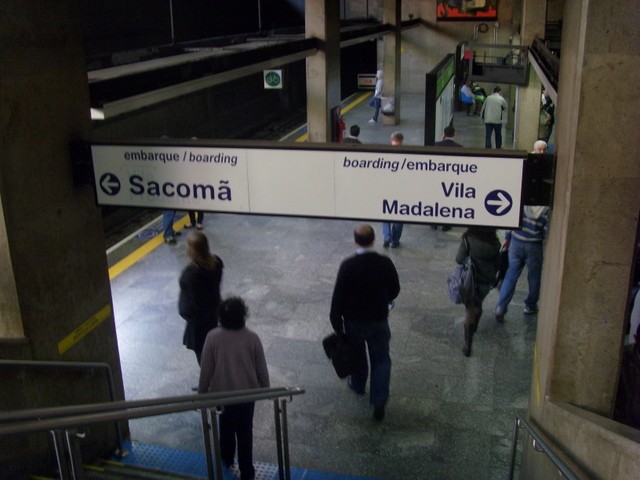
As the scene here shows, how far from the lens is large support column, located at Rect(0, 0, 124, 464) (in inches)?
141

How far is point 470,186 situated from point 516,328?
3.21 m

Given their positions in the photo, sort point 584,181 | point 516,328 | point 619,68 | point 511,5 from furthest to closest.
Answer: point 511,5, point 516,328, point 584,181, point 619,68

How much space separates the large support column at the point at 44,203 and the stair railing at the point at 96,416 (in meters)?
0.78

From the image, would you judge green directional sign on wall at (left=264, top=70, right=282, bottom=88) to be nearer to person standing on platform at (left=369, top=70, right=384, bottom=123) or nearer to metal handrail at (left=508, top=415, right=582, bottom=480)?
person standing on platform at (left=369, top=70, right=384, bottom=123)

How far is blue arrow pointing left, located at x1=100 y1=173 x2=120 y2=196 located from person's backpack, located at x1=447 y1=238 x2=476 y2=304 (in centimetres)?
295

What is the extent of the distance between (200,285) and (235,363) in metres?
0.98

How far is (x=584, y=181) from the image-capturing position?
120 inches

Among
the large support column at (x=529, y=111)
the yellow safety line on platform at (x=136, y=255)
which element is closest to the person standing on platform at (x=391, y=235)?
the yellow safety line on platform at (x=136, y=255)

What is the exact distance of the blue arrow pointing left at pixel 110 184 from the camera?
408 cm

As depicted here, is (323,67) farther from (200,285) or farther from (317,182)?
(317,182)

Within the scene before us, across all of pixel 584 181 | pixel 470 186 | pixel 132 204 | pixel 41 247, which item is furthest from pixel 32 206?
pixel 584 181

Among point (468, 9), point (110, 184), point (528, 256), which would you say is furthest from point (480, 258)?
point (468, 9)

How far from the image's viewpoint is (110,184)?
4.10m

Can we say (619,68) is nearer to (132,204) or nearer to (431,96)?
(132,204)
